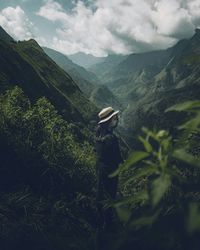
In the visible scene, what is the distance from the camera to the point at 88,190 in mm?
10680

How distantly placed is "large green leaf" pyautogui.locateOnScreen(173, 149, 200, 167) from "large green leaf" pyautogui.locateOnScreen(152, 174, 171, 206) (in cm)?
10

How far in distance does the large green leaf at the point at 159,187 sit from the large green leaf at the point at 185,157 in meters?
0.10

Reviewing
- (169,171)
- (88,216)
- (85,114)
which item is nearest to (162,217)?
(169,171)

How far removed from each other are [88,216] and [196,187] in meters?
7.87

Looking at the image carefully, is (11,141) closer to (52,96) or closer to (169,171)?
(169,171)

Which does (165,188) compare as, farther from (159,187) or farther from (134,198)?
(134,198)

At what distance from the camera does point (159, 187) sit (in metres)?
1.53

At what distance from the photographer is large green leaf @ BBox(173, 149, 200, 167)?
58.4 inches

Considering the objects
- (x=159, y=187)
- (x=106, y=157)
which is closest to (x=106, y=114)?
(x=106, y=157)

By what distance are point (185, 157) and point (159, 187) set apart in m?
0.15

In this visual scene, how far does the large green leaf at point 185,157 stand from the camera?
148cm

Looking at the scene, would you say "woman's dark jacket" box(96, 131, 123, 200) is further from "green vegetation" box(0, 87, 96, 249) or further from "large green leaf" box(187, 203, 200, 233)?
"large green leaf" box(187, 203, 200, 233)

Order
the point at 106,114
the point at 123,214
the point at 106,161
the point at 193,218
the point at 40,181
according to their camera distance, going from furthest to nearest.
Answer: the point at 40,181
the point at 106,114
the point at 106,161
the point at 123,214
the point at 193,218

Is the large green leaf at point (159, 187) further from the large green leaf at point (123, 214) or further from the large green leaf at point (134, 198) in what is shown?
the large green leaf at point (123, 214)
